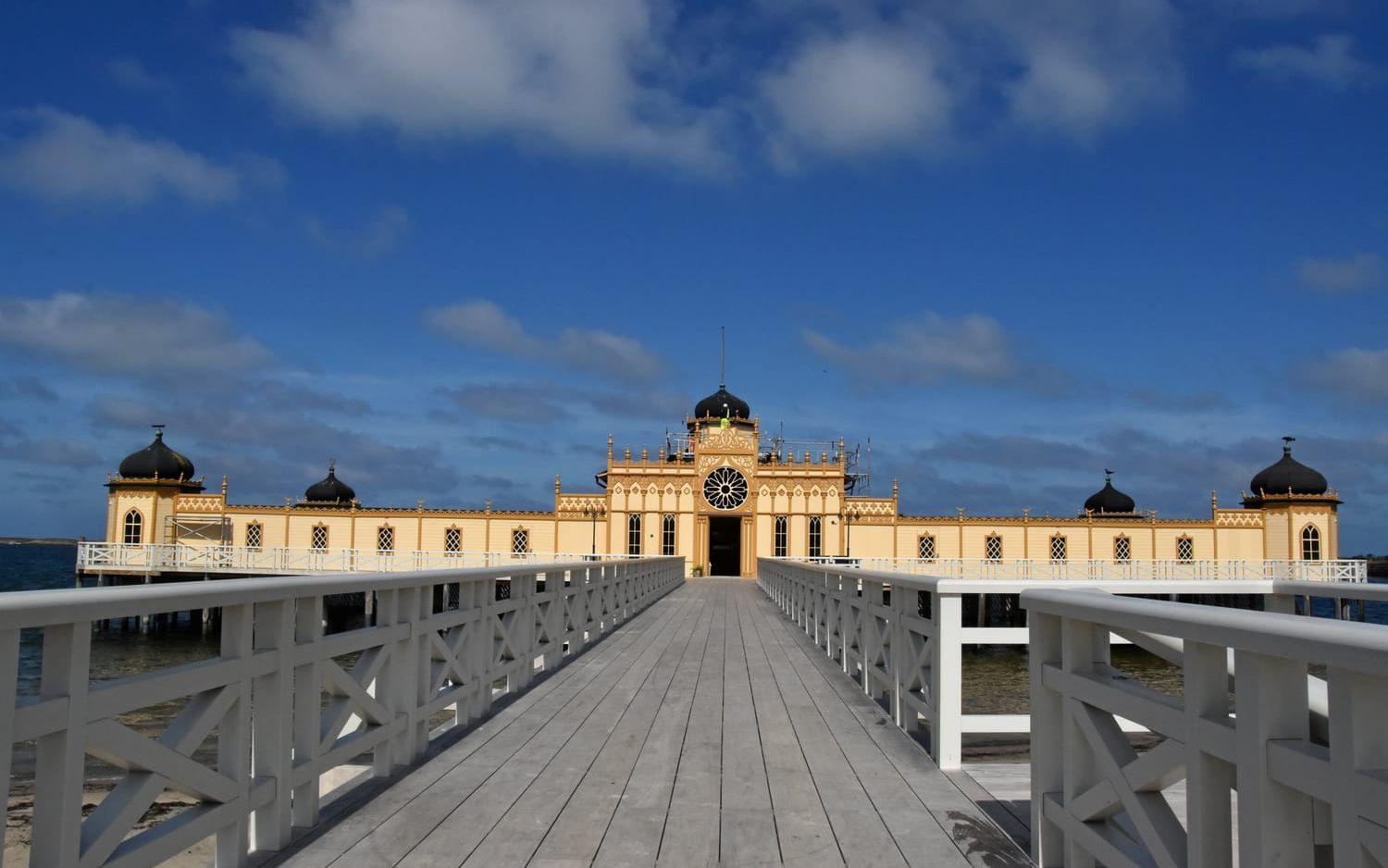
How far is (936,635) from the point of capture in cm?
643

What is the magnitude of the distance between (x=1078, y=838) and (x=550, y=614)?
7901mm

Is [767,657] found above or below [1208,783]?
below

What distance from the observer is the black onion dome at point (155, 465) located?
46438mm

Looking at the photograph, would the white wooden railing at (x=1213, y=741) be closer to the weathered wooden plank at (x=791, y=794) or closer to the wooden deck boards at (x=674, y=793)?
the wooden deck boards at (x=674, y=793)

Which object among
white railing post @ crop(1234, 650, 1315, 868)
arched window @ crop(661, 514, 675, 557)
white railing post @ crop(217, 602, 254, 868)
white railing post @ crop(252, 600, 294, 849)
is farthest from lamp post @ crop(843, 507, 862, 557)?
white railing post @ crop(1234, 650, 1315, 868)

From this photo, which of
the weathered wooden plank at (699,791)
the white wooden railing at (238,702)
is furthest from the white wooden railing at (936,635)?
the white wooden railing at (238,702)

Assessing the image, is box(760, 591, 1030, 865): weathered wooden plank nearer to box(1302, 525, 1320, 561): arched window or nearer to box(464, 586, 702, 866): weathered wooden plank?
box(464, 586, 702, 866): weathered wooden plank

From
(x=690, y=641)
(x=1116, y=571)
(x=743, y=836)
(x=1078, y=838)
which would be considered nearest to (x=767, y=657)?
(x=690, y=641)

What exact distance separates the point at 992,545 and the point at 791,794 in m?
41.9

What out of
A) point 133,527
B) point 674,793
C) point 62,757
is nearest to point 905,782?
point 674,793

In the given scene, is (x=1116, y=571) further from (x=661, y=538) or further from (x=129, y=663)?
(x=129, y=663)

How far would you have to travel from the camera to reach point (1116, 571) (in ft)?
135

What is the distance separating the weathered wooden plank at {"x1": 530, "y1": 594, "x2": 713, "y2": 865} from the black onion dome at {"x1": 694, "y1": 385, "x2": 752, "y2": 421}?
46198 millimetres

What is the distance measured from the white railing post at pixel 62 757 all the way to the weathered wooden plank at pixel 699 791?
229 cm
